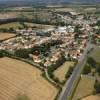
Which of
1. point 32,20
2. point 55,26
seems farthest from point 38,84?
point 32,20

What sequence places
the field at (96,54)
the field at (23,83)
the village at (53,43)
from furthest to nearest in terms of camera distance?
the village at (53,43), the field at (96,54), the field at (23,83)

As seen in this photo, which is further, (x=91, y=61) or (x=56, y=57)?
(x=56, y=57)

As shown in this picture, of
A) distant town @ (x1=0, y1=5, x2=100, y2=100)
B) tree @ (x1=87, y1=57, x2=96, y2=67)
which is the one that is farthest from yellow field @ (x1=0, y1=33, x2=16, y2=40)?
tree @ (x1=87, y1=57, x2=96, y2=67)

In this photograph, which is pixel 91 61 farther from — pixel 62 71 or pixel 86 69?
pixel 62 71

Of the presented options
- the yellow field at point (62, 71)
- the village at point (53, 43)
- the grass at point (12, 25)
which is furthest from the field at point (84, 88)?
the grass at point (12, 25)

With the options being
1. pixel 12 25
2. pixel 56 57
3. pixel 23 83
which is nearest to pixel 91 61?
Result: pixel 56 57

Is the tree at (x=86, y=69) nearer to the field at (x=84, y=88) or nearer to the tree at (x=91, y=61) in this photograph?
the field at (x=84, y=88)
